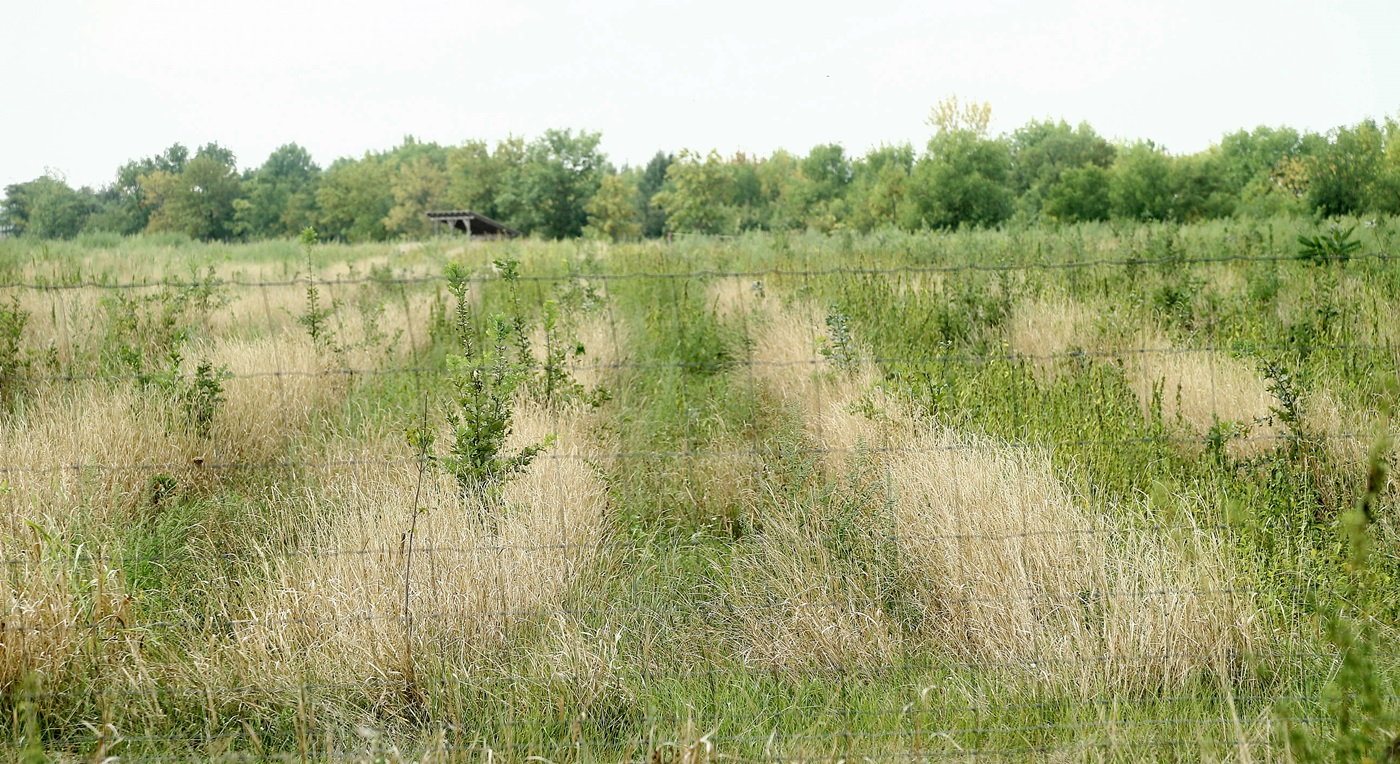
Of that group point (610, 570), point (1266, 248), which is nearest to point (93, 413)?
point (610, 570)

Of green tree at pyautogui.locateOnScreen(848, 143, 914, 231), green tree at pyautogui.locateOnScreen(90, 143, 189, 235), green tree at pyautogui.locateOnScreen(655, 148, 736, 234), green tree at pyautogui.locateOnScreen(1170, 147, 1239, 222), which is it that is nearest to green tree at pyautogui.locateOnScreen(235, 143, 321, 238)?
green tree at pyautogui.locateOnScreen(90, 143, 189, 235)

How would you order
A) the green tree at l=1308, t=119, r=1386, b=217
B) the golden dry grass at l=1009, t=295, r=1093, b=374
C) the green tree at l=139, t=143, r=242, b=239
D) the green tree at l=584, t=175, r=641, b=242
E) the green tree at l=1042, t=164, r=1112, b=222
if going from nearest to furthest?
the golden dry grass at l=1009, t=295, r=1093, b=374
the green tree at l=1308, t=119, r=1386, b=217
the green tree at l=1042, t=164, r=1112, b=222
the green tree at l=139, t=143, r=242, b=239
the green tree at l=584, t=175, r=641, b=242

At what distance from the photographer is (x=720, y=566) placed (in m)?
3.92

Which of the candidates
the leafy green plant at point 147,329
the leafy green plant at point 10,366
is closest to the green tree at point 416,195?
the leafy green plant at point 147,329

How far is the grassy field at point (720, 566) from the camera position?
2770mm

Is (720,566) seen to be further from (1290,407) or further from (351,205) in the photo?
(351,205)

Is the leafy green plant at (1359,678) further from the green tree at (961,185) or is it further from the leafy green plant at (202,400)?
the green tree at (961,185)

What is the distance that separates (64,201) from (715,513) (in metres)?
31.1

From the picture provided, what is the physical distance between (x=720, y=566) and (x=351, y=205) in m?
72.8

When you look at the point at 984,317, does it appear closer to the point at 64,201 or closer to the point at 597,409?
the point at 597,409

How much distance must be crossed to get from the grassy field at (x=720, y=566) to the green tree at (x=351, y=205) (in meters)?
67.5

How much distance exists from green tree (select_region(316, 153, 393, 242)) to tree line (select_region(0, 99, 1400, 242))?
0.14m

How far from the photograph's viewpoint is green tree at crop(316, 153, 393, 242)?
68.8 metres

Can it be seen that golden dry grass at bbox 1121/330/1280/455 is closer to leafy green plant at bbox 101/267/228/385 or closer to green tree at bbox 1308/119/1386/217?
leafy green plant at bbox 101/267/228/385
